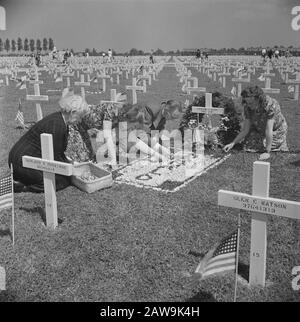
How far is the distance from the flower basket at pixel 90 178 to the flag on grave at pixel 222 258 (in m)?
2.45

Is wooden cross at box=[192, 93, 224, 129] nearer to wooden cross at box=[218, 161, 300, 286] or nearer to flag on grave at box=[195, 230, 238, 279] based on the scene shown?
wooden cross at box=[218, 161, 300, 286]

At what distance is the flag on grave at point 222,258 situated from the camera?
2.99m

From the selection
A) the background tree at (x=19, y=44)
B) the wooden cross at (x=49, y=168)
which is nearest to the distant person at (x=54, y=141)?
the wooden cross at (x=49, y=168)

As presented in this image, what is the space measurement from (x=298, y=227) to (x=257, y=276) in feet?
3.70

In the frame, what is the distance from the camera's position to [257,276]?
3.31m

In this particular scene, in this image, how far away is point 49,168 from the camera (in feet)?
13.5

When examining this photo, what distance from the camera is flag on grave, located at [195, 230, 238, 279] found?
2.99 metres

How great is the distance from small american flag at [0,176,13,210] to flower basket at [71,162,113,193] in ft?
4.32

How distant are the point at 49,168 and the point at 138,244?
1083 mm

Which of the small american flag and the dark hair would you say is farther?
the dark hair

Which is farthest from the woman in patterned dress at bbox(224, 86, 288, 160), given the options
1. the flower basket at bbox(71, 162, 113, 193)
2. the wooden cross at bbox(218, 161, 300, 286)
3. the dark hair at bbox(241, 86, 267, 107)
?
the wooden cross at bbox(218, 161, 300, 286)

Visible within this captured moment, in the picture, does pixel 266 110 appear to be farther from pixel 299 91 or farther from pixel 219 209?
pixel 299 91

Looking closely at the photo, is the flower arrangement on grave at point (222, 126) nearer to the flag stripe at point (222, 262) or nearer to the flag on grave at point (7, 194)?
the flag on grave at point (7, 194)

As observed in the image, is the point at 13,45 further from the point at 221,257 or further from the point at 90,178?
the point at 221,257
